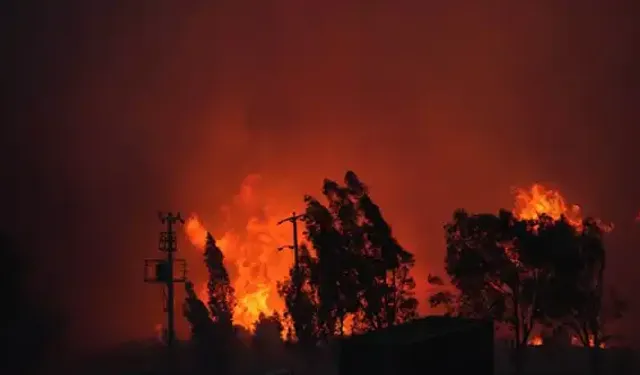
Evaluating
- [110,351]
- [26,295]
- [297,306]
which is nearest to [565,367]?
[297,306]

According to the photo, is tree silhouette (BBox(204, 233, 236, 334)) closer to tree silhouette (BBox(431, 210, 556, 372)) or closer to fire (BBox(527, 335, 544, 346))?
fire (BBox(527, 335, 544, 346))

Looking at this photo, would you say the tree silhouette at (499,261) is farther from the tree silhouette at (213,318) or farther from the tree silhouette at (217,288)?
the tree silhouette at (217,288)

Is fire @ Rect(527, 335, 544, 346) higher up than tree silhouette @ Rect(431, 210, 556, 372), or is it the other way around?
tree silhouette @ Rect(431, 210, 556, 372)

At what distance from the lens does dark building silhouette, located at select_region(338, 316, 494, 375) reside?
37875mm

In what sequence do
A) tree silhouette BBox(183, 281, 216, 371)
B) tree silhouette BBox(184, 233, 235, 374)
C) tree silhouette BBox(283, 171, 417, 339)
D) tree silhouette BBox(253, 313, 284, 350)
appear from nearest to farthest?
tree silhouette BBox(283, 171, 417, 339) → tree silhouette BBox(184, 233, 235, 374) → tree silhouette BBox(183, 281, 216, 371) → tree silhouette BBox(253, 313, 284, 350)

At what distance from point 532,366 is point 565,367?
3411mm

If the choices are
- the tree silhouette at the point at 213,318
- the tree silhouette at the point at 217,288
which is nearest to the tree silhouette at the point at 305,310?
the tree silhouette at the point at 213,318

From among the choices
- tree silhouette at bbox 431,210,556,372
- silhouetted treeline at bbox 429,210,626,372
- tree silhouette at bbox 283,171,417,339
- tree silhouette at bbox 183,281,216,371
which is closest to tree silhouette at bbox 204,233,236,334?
tree silhouette at bbox 183,281,216,371

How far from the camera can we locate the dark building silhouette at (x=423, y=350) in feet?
124

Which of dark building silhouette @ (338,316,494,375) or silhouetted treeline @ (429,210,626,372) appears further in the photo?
silhouetted treeline @ (429,210,626,372)

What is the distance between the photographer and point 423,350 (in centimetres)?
3841

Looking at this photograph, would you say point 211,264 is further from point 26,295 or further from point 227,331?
point 26,295

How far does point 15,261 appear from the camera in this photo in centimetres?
7400

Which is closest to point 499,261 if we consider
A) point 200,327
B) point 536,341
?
point 536,341
